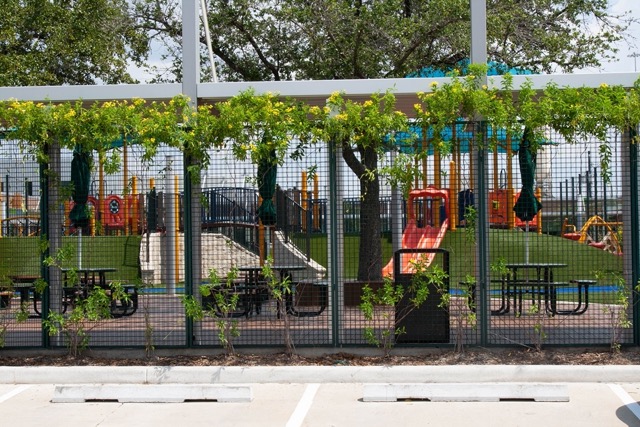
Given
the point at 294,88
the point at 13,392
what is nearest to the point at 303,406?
the point at 13,392

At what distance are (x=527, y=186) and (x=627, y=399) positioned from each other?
9.92 feet

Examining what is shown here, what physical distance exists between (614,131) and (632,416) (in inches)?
148

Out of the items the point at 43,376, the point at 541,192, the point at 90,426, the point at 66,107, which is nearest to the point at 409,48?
the point at 541,192

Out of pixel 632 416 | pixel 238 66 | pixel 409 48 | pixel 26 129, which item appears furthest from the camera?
pixel 238 66

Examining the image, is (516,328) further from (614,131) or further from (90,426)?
(90,426)

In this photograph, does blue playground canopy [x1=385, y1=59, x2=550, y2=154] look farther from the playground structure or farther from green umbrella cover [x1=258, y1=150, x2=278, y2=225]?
the playground structure

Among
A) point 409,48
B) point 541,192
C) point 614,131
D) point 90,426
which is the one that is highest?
point 409,48

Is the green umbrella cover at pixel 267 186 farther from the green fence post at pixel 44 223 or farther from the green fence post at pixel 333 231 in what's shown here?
the green fence post at pixel 44 223

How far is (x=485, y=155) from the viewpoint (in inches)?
411

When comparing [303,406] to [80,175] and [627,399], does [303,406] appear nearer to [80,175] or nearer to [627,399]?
[627,399]

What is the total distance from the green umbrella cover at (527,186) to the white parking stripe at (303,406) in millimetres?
3390

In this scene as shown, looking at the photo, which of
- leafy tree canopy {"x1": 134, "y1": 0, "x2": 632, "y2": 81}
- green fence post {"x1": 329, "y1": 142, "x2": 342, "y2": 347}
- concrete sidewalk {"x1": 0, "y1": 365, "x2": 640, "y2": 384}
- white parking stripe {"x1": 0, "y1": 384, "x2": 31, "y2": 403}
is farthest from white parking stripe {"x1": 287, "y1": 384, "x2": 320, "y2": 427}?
leafy tree canopy {"x1": 134, "y1": 0, "x2": 632, "y2": 81}

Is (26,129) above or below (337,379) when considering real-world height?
above

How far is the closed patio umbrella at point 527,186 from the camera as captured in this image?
1059 centimetres
